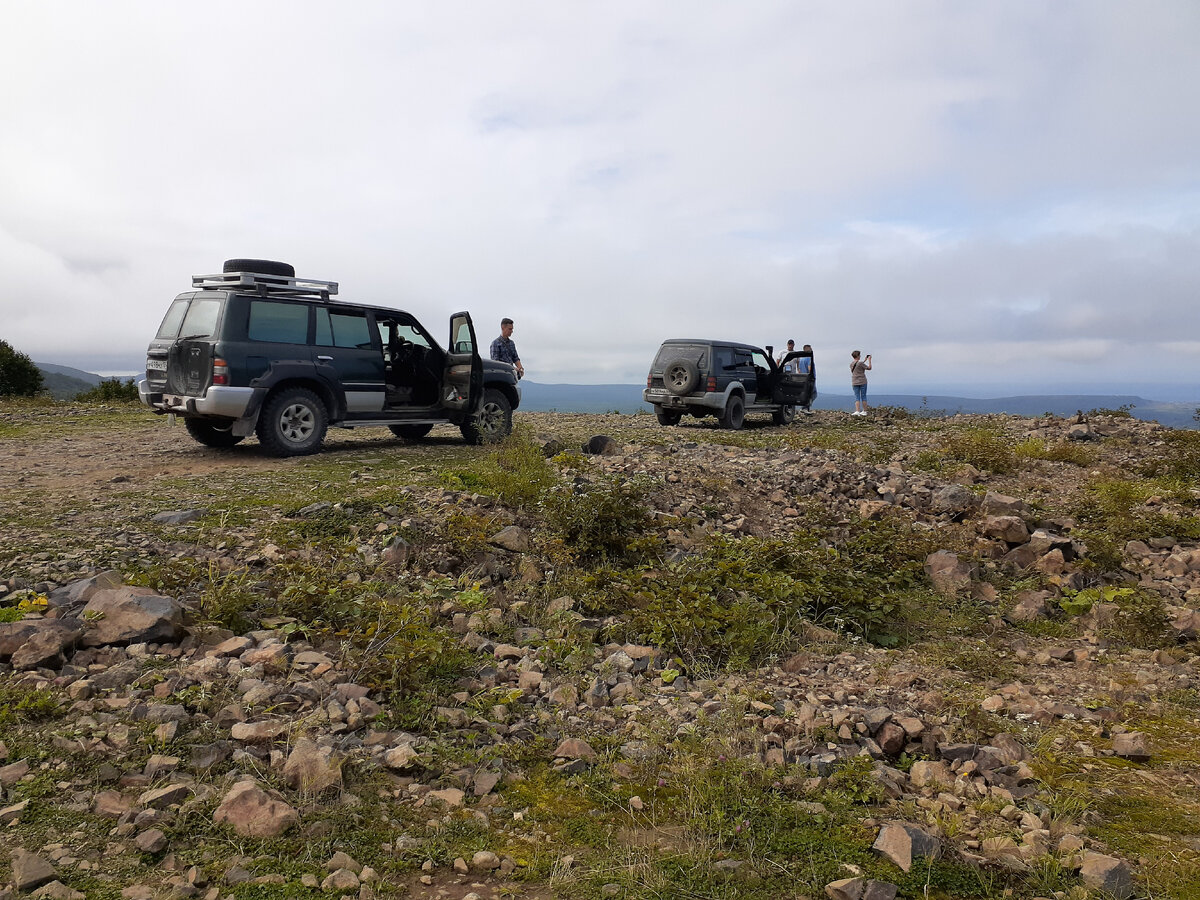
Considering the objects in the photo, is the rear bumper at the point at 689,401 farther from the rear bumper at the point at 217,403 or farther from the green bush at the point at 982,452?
the rear bumper at the point at 217,403

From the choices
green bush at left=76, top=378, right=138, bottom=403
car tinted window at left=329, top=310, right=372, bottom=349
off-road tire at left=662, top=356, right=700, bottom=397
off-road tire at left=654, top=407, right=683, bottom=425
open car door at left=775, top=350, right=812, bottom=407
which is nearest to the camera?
car tinted window at left=329, top=310, right=372, bottom=349

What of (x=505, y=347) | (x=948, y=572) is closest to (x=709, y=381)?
(x=505, y=347)

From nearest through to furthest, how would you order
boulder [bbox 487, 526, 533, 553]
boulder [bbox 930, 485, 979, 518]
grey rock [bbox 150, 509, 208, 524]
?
grey rock [bbox 150, 509, 208, 524] < boulder [bbox 487, 526, 533, 553] < boulder [bbox 930, 485, 979, 518]

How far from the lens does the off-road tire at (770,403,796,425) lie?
20.3 m

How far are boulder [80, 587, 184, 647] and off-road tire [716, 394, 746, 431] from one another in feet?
47.9

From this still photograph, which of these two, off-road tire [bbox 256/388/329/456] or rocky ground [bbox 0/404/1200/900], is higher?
off-road tire [bbox 256/388/329/456]

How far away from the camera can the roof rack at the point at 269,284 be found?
32.2ft

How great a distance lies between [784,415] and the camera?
2045 cm

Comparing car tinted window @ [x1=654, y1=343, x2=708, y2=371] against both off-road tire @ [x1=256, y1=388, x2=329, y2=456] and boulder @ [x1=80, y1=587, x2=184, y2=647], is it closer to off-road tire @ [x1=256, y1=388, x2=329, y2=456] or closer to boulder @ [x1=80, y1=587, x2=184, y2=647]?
off-road tire @ [x1=256, y1=388, x2=329, y2=456]

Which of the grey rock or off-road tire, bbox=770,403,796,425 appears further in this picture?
off-road tire, bbox=770,403,796,425

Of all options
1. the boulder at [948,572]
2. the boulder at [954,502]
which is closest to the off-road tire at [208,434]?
the boulder at [948,572]

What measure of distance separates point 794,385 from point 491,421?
33.4 feet

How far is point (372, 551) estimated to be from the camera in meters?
6.46

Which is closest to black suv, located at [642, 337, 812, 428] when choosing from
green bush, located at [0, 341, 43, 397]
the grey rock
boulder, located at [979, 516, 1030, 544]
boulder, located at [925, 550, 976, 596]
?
boulder, located at [979, 516, 1030, 544]
